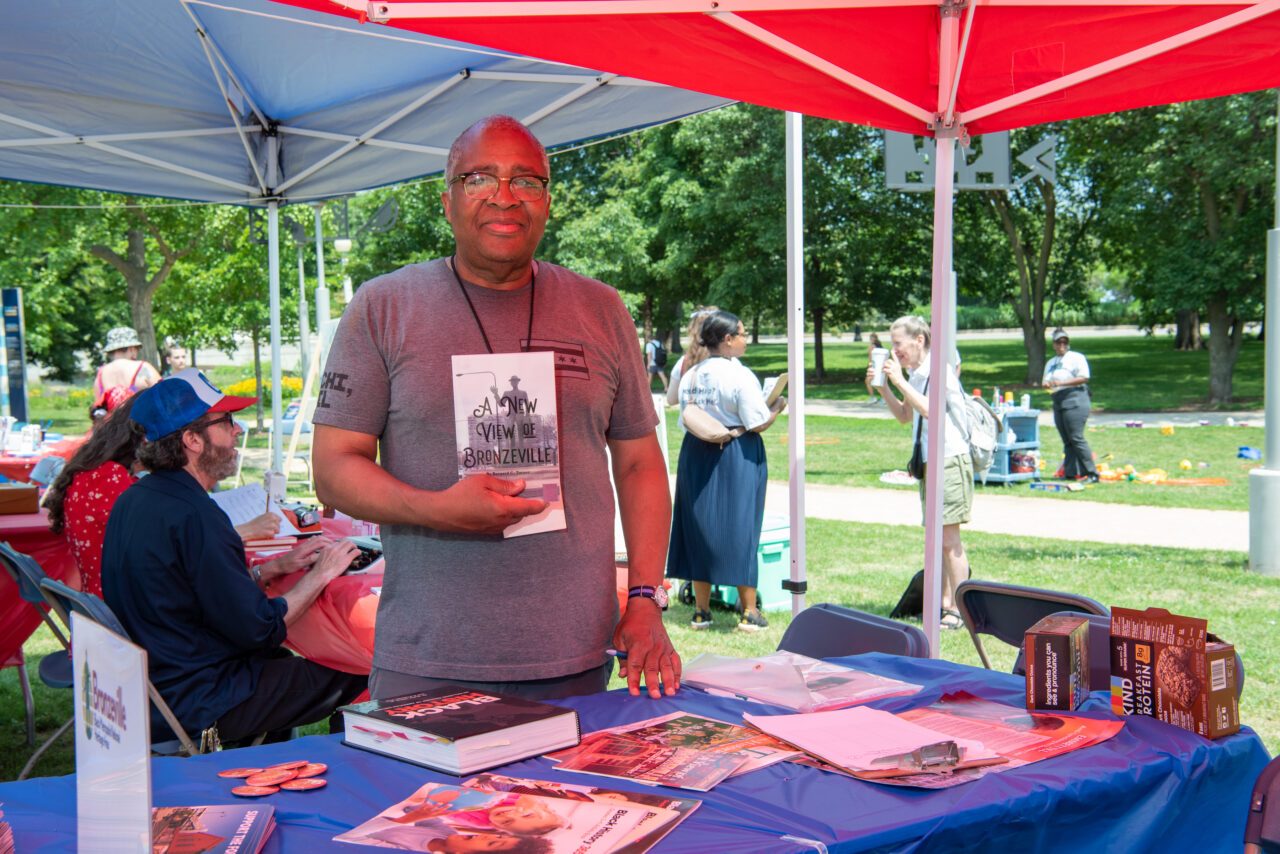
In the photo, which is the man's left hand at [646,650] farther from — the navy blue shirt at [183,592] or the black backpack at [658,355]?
the black backpack at [658,355]

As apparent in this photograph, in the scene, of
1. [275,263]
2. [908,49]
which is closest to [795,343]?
[908,49]

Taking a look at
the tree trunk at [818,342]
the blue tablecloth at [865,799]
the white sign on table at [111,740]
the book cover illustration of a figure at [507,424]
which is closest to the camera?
the white sign on table at [111,740]

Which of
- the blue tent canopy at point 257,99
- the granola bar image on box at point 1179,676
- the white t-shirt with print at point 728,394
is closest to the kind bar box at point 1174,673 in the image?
the granola bar image on box at point 1179,676

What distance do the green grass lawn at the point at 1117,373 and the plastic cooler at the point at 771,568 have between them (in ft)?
58.0

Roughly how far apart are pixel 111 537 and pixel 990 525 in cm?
830

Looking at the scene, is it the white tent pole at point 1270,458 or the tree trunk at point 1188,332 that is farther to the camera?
the tree trunk at point 1188,332

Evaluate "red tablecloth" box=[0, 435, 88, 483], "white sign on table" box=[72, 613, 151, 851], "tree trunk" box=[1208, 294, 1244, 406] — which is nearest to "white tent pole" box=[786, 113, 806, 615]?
"white sign on table" box=[72, 613, 151, 851]

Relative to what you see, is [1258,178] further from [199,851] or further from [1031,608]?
[199,851]

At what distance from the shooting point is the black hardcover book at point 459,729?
1846mm

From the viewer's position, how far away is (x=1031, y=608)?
333 cm

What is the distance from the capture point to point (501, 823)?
1596 millimetres

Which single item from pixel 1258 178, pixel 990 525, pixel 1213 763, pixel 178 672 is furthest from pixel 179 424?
pixel 1258 178

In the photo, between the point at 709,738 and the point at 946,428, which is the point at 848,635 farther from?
the point at 946,428

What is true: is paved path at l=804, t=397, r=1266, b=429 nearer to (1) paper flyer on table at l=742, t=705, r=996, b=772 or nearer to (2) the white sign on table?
(1) paper flyer on table at l=742, t=705, r=996, b=772
